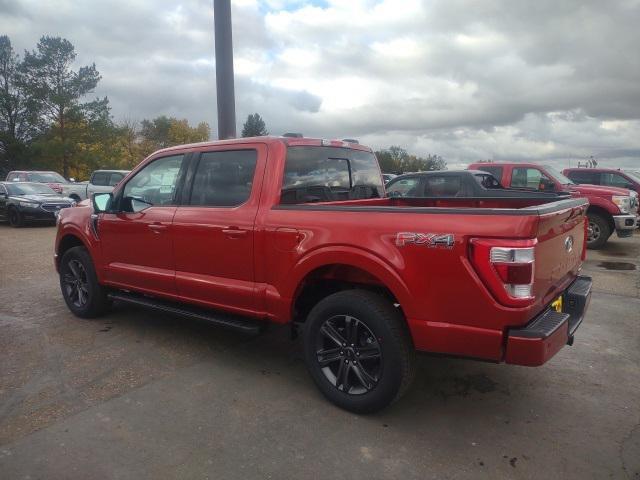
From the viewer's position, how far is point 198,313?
4176 mm

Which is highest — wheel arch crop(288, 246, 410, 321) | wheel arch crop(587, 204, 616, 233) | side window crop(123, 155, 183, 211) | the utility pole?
the utility pole

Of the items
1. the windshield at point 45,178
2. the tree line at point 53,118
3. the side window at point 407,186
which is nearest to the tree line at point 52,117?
the tree line at point 53,118

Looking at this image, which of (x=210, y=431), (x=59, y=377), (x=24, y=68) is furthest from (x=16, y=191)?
(x=24, y=68)

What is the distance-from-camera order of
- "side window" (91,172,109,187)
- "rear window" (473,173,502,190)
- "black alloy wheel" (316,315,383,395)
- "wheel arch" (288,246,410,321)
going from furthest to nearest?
"side window" (91,172,109,187) → "rear window" (473,173,502,190) → "black alloy wheel" (316,315,383,395) → "wheel arch" (288,246,410,321)

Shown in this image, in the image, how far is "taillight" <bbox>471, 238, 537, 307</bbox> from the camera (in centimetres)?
261

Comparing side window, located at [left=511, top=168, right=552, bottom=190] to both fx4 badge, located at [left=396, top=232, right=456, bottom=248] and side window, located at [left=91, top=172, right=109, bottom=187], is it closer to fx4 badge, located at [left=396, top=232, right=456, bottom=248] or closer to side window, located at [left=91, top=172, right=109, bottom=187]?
fx4 badge, located at [left=396, top=232, right=456, bottom=248]

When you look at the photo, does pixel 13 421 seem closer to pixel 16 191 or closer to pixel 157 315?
pixel 157 315

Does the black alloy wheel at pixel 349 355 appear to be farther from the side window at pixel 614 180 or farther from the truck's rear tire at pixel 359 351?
the side window at pixel 614 180

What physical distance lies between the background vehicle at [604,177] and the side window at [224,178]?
1167cm

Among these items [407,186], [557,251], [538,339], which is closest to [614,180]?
[407,186]

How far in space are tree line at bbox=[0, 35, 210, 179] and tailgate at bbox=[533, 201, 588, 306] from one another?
44.1 metres

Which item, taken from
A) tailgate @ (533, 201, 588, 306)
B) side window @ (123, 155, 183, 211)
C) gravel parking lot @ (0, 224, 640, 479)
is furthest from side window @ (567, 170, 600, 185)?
side window @ (123, 155, 183, 211)

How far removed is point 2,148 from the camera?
142ft

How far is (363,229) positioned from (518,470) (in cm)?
158
